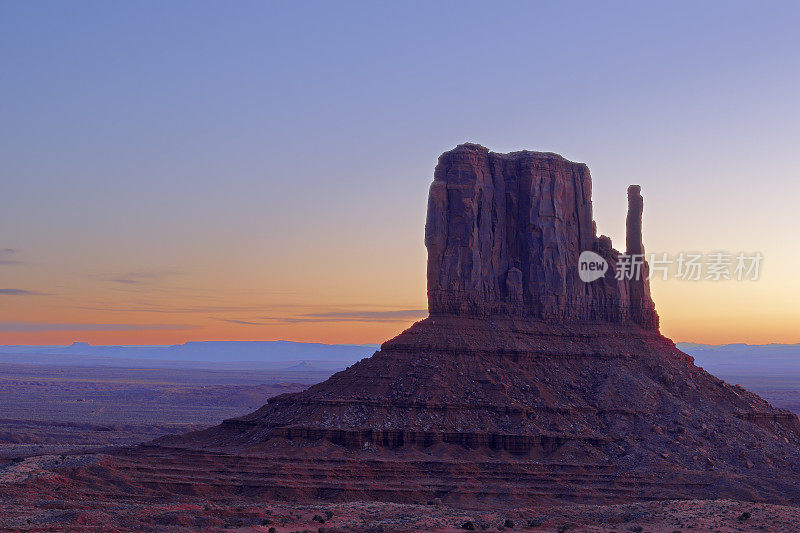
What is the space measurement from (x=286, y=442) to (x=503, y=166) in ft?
119

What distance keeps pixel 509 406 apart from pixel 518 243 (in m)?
21.3

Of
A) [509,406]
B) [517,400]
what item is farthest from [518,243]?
[509,406]

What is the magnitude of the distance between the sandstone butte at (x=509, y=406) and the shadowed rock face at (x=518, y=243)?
0.50 ft

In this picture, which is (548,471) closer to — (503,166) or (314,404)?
(314,404)

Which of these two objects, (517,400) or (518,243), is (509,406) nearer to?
(517,400)

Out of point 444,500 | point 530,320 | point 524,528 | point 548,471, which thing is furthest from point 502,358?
point 524,528

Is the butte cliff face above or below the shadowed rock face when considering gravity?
below

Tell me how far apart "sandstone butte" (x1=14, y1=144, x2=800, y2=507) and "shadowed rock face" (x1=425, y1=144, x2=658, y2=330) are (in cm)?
15

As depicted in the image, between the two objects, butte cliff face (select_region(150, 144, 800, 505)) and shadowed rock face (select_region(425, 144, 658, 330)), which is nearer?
butte cliff face (select_region(150, 144, 800, 505))

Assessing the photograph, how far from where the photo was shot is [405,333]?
97938mm

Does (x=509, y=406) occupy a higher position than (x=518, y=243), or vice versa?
(x=518, y=243)

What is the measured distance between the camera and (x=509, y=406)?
292 feet

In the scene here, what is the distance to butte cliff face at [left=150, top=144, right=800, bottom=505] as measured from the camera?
81688mm

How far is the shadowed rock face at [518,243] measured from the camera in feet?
330
